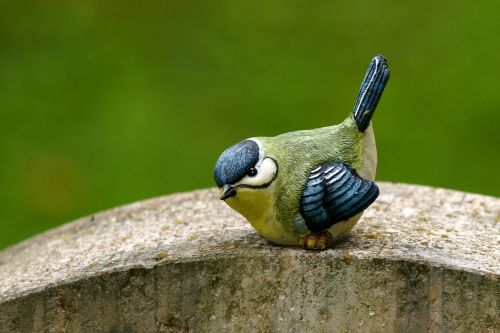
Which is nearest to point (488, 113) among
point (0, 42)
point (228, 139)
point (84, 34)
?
point (228, 139)

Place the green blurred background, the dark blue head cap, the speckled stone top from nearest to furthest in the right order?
1. the dark blue head cap
2. the speckled stone top
3. the green blurred background

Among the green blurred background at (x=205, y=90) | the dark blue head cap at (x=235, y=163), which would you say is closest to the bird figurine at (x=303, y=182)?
the dark blue head cap at (x=235, y=163)

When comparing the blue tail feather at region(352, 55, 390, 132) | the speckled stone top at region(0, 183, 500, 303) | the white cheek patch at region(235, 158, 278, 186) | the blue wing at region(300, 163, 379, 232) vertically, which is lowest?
the speckled stone top at region(0, 183, 500, 303)

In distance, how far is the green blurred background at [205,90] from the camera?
5707mm

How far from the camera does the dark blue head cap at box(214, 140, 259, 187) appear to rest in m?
2.83

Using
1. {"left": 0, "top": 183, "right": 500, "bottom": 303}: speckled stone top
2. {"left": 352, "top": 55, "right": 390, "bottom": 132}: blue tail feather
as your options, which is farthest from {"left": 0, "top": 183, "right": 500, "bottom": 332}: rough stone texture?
{"left": 352, "top": 55, "right": 390, "bottom": 132}: blue tail feather

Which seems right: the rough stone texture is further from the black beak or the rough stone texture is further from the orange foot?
the black beak

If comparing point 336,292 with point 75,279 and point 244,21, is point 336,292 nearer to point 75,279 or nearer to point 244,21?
A: point 75,279

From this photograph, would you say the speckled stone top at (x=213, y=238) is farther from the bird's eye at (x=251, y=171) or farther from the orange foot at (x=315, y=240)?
the bird's eye at (x=251, y=171)

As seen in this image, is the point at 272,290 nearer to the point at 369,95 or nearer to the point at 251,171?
the point at 251,171

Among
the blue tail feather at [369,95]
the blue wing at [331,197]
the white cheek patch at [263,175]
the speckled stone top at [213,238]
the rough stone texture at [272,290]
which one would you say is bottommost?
the rough stone texture at [272,290]

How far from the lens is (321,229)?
2926 mm

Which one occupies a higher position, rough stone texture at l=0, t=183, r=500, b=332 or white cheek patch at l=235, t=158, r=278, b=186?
white cheek patch at l=235, t=158, r=278, b=186

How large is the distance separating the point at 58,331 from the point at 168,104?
10.8 ft
